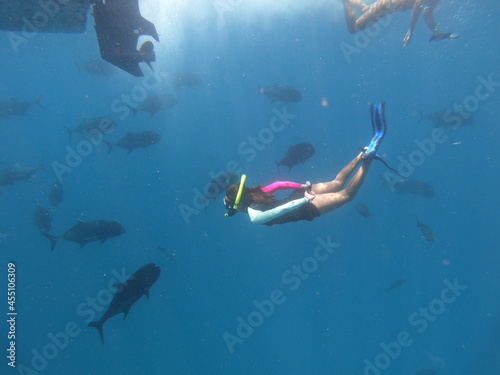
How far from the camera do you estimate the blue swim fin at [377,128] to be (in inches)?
216

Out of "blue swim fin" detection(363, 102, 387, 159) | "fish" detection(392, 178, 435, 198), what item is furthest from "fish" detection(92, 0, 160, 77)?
"fish" detection(392, 178, 435, 198)

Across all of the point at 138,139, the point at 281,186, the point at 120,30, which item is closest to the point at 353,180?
the point at 281,186

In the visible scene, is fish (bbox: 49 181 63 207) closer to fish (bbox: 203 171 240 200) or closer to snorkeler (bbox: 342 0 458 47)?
fish (bbox: 203 171 240 200)

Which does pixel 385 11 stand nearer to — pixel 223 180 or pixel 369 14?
pixel 369 14

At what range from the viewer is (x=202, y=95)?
37.8 m

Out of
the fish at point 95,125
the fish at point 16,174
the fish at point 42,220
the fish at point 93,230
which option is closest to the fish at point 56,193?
the fish at point 42,220

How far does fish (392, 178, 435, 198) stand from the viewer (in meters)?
13.9

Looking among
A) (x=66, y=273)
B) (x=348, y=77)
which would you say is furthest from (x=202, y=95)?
(x=66, y=273)

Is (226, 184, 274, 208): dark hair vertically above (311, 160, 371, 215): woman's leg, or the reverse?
(226, 184, 274, 208): dark hair

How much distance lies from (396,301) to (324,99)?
2402cm

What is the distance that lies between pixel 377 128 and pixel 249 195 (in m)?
3.10

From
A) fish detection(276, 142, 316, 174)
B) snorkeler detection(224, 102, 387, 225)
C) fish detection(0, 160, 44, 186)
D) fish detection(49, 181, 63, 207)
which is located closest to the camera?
snorkeler detection(224, 102, 387, 225)

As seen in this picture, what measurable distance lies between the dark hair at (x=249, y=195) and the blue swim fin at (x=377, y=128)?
6.94 ft

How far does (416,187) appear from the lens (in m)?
14.1
